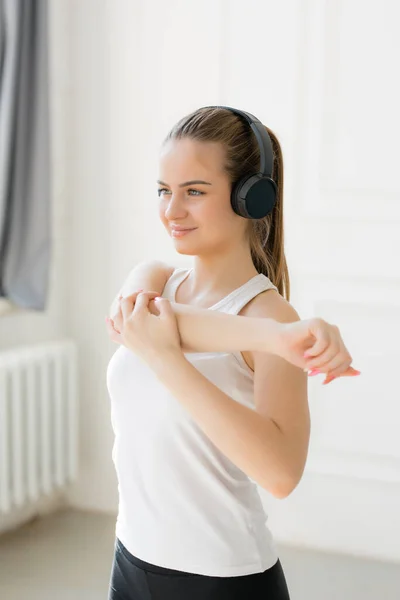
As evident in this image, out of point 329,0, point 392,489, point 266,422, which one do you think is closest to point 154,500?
point 266,422

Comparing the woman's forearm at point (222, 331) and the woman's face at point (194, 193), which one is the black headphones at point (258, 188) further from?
the woman's forearm at point (222, 331)

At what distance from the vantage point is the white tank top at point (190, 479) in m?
1.13

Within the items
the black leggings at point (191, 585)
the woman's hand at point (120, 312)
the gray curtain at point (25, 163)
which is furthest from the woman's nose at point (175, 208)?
the gray curtain at point (25, 163)

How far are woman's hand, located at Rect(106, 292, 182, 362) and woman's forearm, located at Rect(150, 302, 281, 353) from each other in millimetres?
14

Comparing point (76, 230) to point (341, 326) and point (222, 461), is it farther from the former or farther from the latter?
point (222, 461)

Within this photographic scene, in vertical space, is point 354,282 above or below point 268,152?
below

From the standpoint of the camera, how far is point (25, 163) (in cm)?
297

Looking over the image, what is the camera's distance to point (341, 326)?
2.82 m

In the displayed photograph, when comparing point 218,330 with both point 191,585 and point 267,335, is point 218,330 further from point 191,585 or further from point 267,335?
point 191,585

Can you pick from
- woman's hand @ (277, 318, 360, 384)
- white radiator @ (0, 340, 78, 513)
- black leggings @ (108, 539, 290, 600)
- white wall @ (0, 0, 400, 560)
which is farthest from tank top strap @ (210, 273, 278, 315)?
white radiator @ (0, 340, 78, 513)

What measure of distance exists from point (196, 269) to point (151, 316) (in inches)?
9.4

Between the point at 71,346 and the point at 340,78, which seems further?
the point at 71,346

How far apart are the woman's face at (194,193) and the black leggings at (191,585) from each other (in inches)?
18.4

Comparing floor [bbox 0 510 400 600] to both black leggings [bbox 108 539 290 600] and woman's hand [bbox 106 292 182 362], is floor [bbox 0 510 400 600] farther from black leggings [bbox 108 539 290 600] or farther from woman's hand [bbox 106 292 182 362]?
woman's hand [bbox 106 292 182 362]
